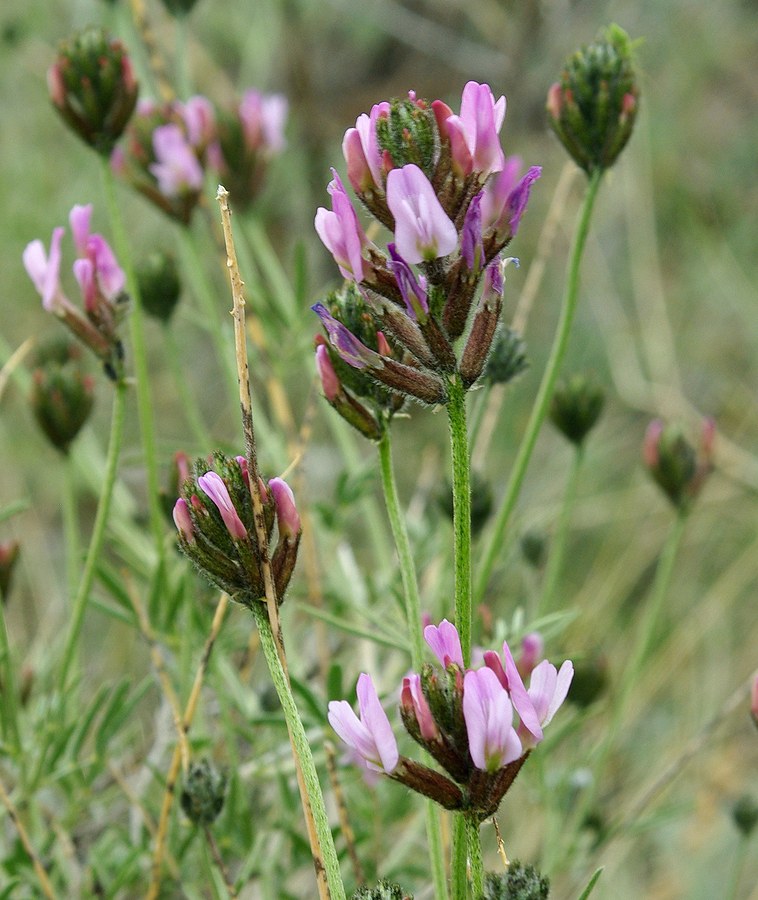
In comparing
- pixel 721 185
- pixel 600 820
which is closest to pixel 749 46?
pixel 721 185

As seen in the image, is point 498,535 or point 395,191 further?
point 498,535

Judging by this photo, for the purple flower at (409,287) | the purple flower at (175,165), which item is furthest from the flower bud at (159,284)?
the purple flower at (409,287)

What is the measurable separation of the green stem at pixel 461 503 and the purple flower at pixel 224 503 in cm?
11

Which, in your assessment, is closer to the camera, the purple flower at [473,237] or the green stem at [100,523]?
the purple flower at [473,237]

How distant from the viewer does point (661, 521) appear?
8.01ft

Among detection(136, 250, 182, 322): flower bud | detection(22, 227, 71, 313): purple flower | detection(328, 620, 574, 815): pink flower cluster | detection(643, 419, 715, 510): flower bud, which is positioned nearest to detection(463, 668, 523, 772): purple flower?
detection(328, 620, 574, 815): pink flower cluster

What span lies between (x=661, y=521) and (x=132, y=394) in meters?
1.43

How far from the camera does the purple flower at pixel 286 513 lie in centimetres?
58

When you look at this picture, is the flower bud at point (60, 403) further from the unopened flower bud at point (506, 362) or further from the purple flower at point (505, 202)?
the purple flower at point (505, 202)

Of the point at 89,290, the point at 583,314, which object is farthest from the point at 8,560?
the point at 583,314

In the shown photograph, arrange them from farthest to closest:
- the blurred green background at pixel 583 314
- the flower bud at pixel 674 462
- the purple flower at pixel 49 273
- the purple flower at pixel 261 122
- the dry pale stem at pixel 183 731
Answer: the blurred green background at pixel 583 314 → the purple flower at pixel 261 122 → the flower bud at pixel 674 462 → the purple flower at pixel 49 273 → the dry pale stem at pixel 183 731

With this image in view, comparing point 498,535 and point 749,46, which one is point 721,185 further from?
point 498,535

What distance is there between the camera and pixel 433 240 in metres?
0.52

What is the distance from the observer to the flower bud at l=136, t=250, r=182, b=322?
1.10 m
